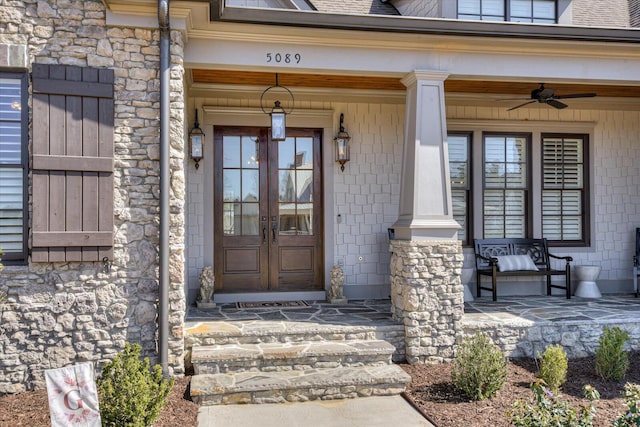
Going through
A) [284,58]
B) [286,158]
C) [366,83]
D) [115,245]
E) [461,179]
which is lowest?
[115,245]

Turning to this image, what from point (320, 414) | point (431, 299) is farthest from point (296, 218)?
point (320, 414)

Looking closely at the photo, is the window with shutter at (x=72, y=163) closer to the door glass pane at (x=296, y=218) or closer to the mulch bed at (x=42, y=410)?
the mulch bed at (x=42, y=410)

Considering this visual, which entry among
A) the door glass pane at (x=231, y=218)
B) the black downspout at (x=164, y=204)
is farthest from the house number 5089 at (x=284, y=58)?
the door glass pane at (x=231, y=218)

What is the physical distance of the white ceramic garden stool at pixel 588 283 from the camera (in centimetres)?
750

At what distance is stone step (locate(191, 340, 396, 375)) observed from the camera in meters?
4.89

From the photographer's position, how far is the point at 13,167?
4.79 m

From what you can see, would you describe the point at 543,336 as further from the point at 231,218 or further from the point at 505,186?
the point at 231,218

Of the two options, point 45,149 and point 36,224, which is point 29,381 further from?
point 45,149

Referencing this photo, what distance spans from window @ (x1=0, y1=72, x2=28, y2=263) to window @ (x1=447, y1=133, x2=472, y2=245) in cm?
561

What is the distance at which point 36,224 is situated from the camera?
4.67 meters

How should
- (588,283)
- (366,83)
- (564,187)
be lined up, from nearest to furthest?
(366,83) < (588,283) < (564,187)

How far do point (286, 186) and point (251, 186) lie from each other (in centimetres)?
50

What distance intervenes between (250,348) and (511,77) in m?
4.16

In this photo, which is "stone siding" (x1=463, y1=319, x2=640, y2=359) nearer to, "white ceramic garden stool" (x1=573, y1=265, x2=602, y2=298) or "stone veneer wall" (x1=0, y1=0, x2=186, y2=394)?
"white ceramic garden stool" (x1=573, y1=265, x2=602, y2=298)
